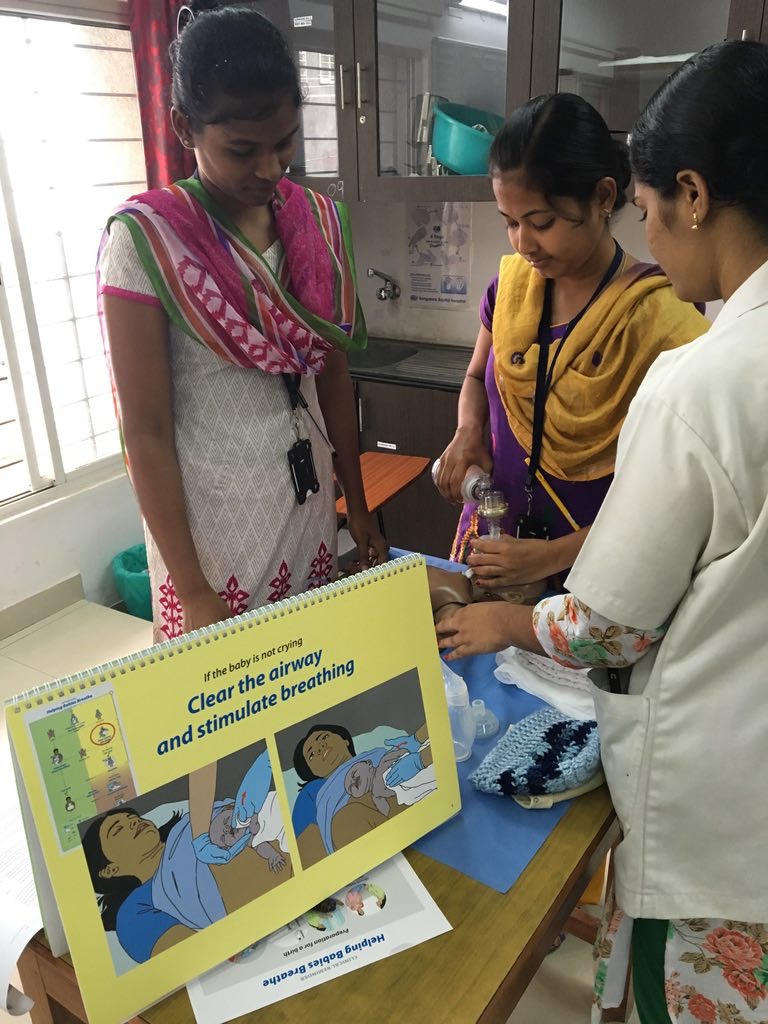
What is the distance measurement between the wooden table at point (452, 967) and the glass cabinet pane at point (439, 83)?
7.29 ft

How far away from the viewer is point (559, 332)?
4.20ft

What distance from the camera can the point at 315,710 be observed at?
77cm

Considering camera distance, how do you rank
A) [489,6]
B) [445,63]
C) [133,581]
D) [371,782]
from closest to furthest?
[371,782], [489,6], [445,63], [133,581]

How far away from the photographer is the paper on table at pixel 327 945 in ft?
2.24

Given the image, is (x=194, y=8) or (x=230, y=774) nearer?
(x=230, y=774)

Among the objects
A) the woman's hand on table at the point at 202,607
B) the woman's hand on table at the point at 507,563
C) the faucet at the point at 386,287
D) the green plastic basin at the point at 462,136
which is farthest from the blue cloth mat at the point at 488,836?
the faucet at the point at 386,287

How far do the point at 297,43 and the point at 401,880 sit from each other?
8.95ft

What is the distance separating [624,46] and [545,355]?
143 cm

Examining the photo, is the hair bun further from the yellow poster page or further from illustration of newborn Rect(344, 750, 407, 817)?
illustration of newborn Rect(344, 750, 407, 817)

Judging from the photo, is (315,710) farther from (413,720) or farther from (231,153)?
(231,153)

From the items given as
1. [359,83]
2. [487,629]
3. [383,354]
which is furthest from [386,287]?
[487,629]

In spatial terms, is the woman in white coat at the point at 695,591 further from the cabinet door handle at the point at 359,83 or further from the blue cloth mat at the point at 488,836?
the cabinet door handle at the point at 359,83

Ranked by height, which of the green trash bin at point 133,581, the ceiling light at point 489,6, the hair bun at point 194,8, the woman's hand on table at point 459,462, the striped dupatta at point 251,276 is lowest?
the green trash bin at point 133,581

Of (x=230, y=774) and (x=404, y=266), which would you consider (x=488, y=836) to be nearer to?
(x=230, y=774)
